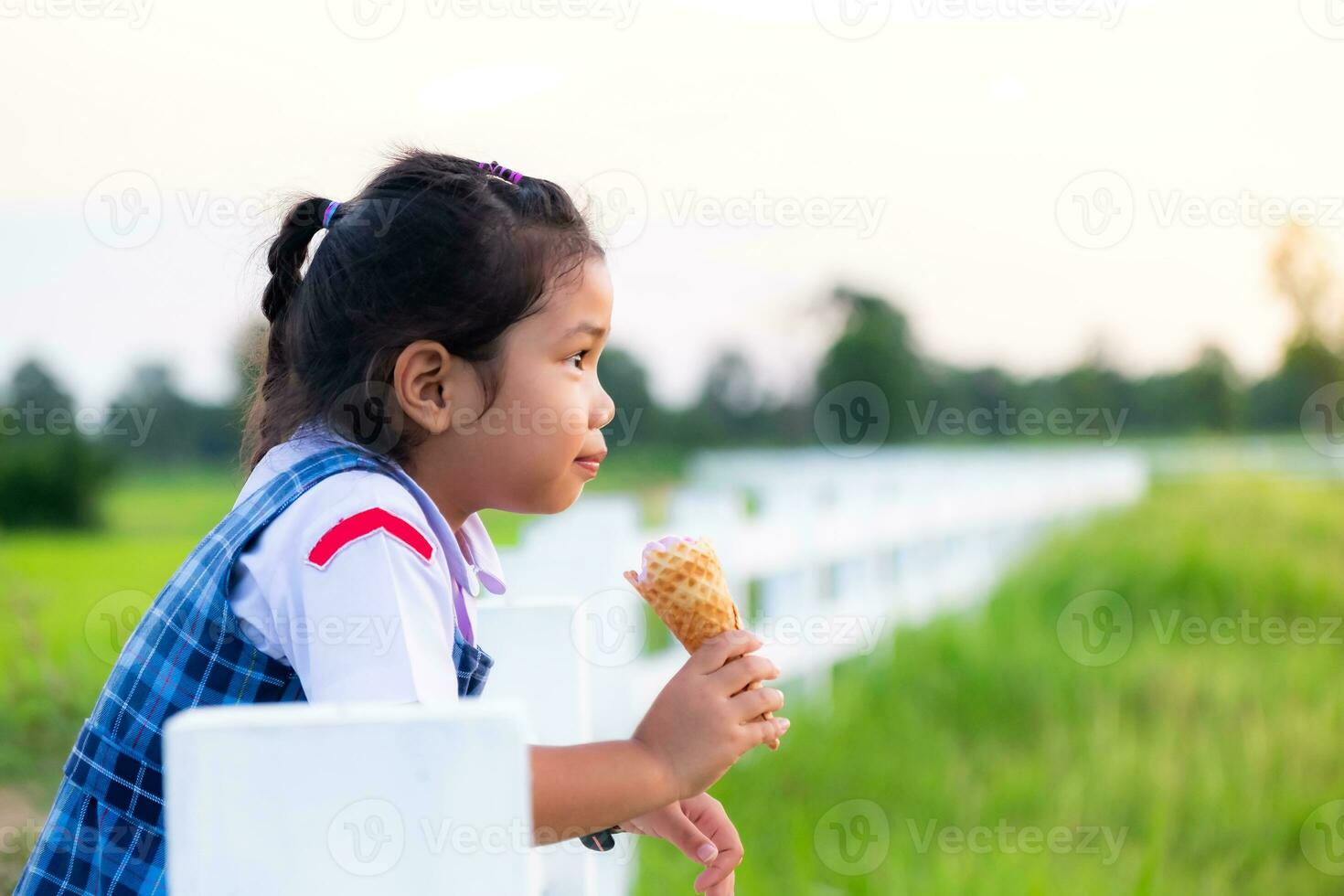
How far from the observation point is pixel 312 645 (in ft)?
4.30

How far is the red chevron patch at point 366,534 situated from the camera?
1.35 m

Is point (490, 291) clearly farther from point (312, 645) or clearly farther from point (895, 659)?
point (895, 659)

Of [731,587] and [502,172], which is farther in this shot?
[731,587]

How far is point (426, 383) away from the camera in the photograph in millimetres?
1714

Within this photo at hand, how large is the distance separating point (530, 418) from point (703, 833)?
63cm

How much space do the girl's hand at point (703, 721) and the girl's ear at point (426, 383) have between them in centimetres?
51

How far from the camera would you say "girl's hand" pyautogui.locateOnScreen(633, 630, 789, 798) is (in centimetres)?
139

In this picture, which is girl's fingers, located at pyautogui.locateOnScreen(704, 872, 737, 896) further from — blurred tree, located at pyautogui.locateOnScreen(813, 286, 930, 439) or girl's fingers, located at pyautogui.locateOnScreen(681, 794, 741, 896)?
blurred tree, located at pyautogui.locateOnScreen(813, 286, 930, 439)

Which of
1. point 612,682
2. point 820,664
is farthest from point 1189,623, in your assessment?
point 612,682

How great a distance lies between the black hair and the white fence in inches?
14.8

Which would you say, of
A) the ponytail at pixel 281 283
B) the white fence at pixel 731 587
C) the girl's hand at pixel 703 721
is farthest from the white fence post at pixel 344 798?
the ponytail at pixel 281 283

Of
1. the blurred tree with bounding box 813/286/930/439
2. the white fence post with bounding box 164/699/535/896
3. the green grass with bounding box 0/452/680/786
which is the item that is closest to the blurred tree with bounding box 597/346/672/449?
the green grass with bounding box 0/452/680/786

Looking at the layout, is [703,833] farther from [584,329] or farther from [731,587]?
[731,587]

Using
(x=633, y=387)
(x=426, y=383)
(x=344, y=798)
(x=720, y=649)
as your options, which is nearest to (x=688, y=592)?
(x=720, y=649)
